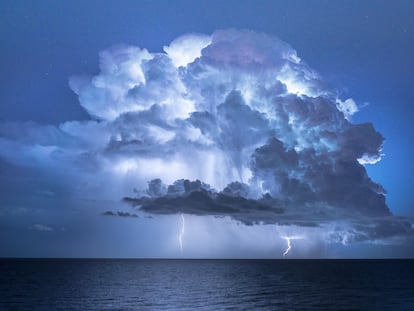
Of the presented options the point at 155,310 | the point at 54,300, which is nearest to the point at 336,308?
the point at 155,310

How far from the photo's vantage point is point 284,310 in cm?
6531

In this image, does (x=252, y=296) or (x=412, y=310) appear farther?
(x=252, y=296)

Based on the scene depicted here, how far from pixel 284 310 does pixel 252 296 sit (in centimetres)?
2214

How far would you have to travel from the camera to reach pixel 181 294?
8888cm

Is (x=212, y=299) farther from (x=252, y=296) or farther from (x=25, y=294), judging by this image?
(x=25, y=294)

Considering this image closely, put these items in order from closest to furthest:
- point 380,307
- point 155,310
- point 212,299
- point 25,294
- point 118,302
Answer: point 155,310 < point 380,307 < point 118,302 < point 212,299 < point 25,294

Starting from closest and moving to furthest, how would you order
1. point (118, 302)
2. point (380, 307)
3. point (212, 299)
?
point (380, 307)
point (118, 302)
point (212, 299)

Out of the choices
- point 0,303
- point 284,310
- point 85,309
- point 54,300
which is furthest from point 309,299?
point 0,303

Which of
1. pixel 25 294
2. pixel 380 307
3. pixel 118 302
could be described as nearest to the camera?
pixel 380 307

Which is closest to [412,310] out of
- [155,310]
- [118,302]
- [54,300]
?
[155,310]

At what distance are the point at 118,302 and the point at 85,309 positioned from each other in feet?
31.7

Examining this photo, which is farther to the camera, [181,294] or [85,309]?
[181,294]

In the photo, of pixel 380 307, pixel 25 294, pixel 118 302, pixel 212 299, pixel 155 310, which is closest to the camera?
pixel 155 310

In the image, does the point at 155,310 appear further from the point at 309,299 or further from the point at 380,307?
the point at 380,307
